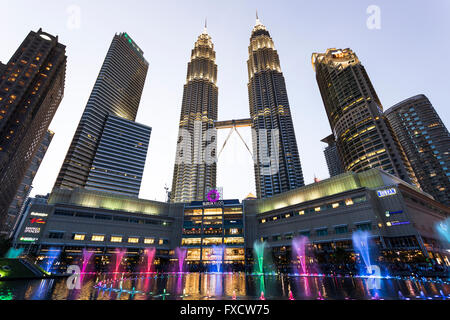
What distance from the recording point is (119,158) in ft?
538

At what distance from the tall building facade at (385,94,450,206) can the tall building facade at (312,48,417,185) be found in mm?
44410

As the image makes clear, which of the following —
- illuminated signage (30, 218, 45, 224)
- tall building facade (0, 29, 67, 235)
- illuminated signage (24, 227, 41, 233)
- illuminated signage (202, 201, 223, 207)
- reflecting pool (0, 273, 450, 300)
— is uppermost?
tall building facade (0, 29, 67, 235)

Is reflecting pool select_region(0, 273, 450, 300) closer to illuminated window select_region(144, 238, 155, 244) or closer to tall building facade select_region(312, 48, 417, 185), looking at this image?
illuminated window select_region(144, 238, 155, 244)

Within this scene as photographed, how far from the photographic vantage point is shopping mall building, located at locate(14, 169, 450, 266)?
66875mm

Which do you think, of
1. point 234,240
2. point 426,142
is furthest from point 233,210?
point 426,142

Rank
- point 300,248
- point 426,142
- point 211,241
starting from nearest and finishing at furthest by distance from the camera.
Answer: point 300,248 → point 211,241 → point 426,142

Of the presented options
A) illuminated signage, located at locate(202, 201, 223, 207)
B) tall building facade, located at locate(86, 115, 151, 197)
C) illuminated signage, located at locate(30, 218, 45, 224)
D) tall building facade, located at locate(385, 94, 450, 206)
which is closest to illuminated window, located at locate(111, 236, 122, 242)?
illuminated signage, located at locate(30, 218, 45, 224)

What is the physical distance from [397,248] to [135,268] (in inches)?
3341

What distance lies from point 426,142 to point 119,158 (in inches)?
8779

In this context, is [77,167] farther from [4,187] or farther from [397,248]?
[397,248]

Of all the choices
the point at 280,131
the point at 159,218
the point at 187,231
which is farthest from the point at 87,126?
the point at 280,131

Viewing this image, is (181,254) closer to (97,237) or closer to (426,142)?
(97,237)

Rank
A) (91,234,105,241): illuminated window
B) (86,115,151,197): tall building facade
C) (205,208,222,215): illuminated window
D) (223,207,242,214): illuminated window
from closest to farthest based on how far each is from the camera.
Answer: (91,234,105,241): illuminated window, (223,207,242,214): illuminated window, (205,208,222,215): illuminated window, (86,115,151,197): tall building facade

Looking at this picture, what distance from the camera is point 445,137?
518 feet
